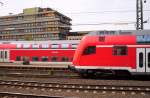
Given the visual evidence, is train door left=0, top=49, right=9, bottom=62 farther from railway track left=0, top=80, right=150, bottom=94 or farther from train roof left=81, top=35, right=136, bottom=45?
railway track left=0, top=80, right=150, bottom=94

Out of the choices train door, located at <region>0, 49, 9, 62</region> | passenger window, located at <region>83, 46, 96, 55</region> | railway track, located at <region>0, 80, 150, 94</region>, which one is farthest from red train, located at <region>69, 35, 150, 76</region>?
train door, located at <region>0, 49, 9, 62</region>

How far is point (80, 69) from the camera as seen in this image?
21.8 metres

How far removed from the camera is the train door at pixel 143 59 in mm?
20219

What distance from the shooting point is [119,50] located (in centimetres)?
2109

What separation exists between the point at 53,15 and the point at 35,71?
295 feet

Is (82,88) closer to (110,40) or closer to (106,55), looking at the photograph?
(106,55)

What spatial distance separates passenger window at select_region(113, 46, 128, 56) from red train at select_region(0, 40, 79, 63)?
13.5m

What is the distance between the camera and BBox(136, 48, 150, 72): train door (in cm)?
2022

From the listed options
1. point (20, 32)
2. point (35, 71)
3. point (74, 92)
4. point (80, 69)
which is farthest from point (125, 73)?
point (20, 32)

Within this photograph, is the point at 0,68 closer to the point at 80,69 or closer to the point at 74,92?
the point at 80,69

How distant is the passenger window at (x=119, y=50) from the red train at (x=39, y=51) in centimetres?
1349

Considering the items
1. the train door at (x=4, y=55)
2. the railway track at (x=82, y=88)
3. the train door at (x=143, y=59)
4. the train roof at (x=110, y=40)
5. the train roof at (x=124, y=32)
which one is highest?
the train roof at (x=124, y=32)

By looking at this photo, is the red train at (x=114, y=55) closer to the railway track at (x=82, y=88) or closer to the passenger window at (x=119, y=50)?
the passenger window at (x=119, y=50)

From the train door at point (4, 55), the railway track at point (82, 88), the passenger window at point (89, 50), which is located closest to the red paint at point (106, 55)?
the passenger window at point (89, 50)
